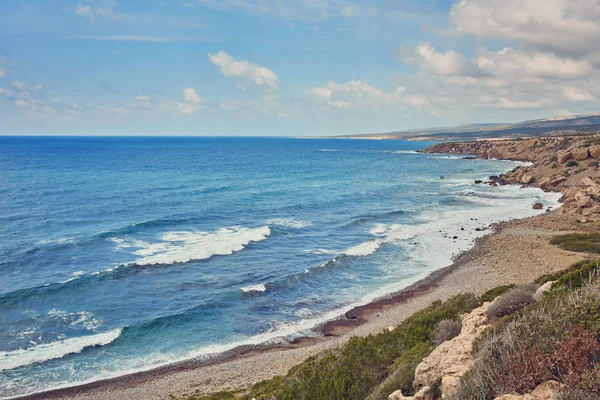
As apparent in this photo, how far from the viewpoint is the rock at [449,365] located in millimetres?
8607

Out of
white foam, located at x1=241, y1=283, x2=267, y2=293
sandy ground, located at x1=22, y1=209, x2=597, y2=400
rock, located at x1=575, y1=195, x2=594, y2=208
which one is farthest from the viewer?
rock, located at x1=575, y1=195, x2=594, y2=208

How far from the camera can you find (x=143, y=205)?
52.5 m

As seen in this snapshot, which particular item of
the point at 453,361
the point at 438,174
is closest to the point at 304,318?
the point at 453,361

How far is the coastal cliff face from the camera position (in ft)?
154

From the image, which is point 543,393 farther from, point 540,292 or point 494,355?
point 540,292

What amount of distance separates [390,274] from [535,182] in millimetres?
53245

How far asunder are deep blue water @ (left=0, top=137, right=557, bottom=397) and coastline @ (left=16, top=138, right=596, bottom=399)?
1033 millimetres

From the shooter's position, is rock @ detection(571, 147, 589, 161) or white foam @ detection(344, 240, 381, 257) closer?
white foam @ detection(344, 240, 381, 257)

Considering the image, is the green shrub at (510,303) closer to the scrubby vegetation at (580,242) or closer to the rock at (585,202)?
the scrubby vegetation at (580,242)

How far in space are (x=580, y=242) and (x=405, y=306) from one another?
681 inches

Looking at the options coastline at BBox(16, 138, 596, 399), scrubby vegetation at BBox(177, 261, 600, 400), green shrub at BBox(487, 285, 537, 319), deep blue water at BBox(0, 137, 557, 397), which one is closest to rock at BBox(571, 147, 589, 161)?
deep blue water at BBox(0, 137, 557, 397)

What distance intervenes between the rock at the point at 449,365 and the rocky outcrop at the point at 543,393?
4.08 feet

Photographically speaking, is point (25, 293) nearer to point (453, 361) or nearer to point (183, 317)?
point (183, 317)

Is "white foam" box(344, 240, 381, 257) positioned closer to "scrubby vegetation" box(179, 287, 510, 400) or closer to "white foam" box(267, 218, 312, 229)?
"white foam" box(267, 218, 312, 229)
